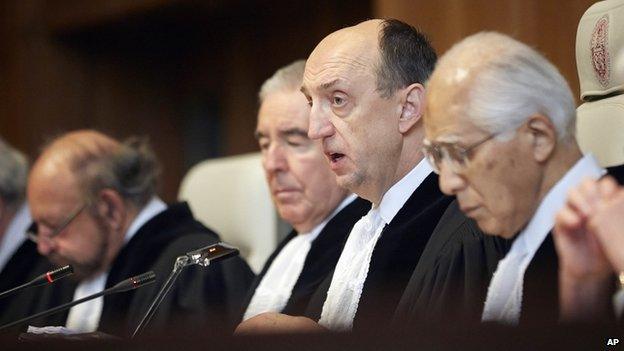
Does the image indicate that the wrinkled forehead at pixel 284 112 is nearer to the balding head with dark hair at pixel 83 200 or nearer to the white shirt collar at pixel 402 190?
the balding head with dark hair at pixel 83 200

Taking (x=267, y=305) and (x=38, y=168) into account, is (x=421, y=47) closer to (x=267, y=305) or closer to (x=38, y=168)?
(x=267, y=305)

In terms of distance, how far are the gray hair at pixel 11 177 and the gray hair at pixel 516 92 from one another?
142 inches

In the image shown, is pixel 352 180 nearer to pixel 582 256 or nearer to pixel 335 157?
pixel 335 157

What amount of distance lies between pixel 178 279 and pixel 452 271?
184 cm

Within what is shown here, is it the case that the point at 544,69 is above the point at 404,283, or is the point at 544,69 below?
above

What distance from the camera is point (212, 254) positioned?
9.79 ft

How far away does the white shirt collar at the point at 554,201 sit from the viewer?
2162 millimetres

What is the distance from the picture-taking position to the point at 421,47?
2.90 meters

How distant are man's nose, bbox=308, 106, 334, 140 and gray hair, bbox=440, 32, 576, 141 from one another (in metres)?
0.70

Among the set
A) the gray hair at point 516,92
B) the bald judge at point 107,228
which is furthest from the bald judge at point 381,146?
the bald judge at point 107,228

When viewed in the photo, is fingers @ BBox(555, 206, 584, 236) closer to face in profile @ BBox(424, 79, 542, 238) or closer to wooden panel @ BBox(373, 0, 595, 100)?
face in profile @ BBox(424, 79, 542, 238)

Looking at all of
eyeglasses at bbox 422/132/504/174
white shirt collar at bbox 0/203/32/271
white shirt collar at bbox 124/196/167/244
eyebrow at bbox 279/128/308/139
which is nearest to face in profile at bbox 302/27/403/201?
eyeglasses at bbox 422/132/504/174

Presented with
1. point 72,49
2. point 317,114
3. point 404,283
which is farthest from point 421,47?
point 72,49

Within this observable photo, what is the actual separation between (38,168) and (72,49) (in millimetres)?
3459
